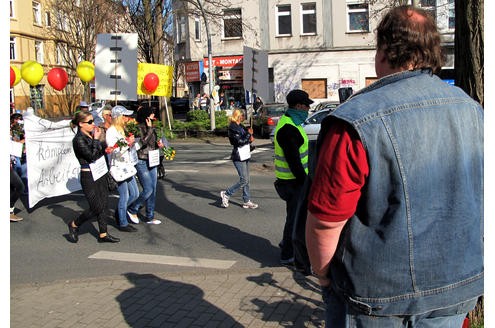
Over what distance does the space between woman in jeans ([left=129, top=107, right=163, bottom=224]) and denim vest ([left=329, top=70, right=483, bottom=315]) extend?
611 cm

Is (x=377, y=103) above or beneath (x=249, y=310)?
above

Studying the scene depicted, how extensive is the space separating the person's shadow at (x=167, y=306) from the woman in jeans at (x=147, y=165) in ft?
8.31

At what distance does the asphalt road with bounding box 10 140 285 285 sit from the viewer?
20.0ft

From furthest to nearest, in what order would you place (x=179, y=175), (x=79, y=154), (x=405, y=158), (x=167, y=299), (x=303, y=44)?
(x=303, y=44), (x=179, y=175), (x=79, y=154), (x=167, y=299), (x=405, y=158)

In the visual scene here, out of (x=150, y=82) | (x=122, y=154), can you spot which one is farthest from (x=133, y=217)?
(x=150, y=82)

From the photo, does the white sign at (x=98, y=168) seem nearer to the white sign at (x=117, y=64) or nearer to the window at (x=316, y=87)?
the white sign at (x=117, y=64)

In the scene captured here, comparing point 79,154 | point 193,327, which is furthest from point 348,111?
point 79,154

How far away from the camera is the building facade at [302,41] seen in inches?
1280

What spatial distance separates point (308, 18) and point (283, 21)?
1.67 metres

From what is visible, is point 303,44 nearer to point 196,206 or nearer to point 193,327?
point 196,206

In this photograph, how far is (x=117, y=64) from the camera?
1097 cm

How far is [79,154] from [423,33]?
19.2 ft

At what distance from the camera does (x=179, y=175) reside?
13172mm

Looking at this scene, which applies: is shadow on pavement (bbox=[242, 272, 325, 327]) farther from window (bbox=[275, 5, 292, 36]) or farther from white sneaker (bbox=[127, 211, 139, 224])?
window (bbox=[275, 5, 292, 36])
